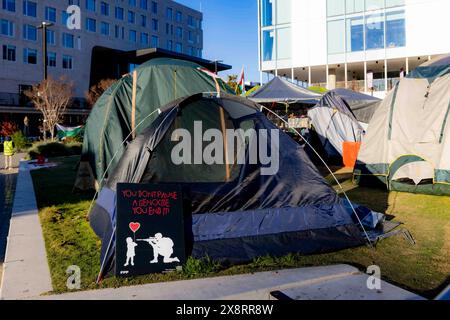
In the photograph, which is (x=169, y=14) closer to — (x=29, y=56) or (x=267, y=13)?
(x=29, y=56)

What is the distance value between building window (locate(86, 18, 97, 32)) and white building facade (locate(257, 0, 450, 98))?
73.1 feet

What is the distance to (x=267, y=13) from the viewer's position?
1335 inches

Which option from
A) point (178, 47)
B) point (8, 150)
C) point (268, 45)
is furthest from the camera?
point (178, 47)

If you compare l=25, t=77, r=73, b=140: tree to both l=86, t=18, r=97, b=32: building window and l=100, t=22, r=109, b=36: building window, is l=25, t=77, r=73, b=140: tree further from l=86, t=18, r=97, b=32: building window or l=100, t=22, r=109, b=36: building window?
l=100, t=22, r=109, b=36: building window

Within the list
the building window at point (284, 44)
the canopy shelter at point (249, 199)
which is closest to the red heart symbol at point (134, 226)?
the canopy shelter at point (249, 199)

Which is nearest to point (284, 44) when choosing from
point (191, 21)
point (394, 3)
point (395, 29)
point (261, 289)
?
point (395, 29)

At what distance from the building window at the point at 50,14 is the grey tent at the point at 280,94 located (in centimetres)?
3419

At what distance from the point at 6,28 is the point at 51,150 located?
82.4 ft

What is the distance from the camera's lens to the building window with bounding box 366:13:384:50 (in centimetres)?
2959

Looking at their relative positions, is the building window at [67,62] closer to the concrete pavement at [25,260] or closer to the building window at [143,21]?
the building window at [143,21]

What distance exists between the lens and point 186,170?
6801 mm
